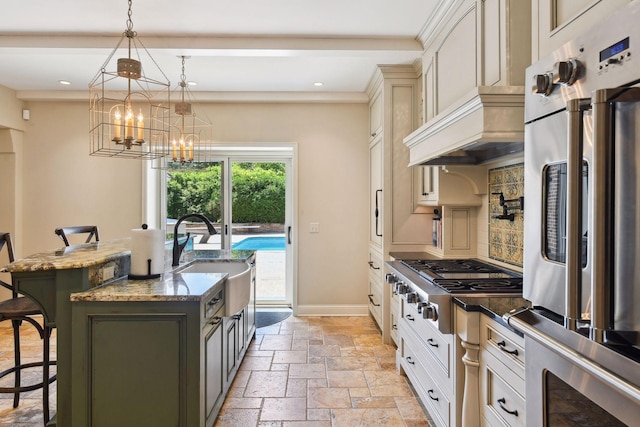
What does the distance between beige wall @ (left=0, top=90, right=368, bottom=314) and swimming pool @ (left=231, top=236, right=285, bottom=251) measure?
59 centimetres

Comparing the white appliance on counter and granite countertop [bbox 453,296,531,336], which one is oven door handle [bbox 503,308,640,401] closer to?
the white appliance on counter

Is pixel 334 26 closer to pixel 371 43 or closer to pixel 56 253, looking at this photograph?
pixel 371 43

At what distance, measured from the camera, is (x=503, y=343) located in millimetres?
1438

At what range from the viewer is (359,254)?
4.43 metres

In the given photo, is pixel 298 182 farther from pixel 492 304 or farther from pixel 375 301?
pixel 492 304

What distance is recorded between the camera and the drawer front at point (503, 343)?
1319 millimetres

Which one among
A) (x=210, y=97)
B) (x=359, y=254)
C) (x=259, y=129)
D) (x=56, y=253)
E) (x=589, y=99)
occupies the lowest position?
(x=359, y=254)

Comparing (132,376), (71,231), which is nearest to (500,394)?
(132,376)

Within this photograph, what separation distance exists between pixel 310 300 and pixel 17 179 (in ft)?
12.3

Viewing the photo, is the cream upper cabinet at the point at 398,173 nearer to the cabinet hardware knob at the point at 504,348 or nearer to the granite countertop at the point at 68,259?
→ the cabinet hardware knob at the point at 504,348

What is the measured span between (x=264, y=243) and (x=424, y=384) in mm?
3109

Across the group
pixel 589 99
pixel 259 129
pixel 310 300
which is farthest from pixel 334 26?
pixel 310 300

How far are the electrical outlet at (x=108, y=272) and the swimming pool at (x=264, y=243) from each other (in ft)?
9.13

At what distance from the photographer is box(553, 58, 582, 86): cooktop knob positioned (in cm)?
84
